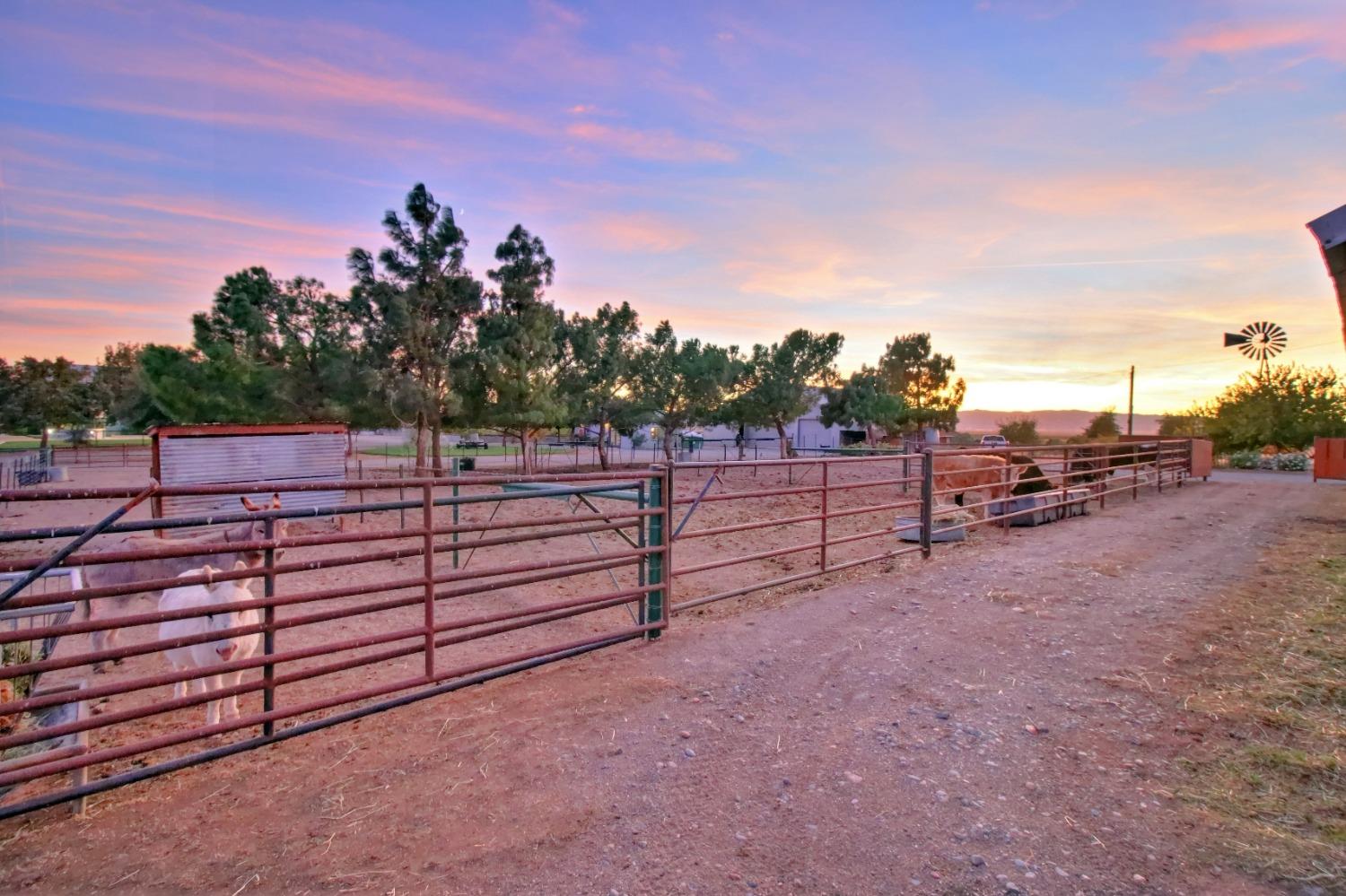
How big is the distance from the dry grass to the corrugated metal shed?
14.8 metres

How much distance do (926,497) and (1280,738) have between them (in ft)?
15.5

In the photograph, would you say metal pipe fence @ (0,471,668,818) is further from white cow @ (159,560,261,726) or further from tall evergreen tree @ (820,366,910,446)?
tall evergreen tree @ (820,366,910,446)

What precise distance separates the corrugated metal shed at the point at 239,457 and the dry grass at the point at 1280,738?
1479 centimetres

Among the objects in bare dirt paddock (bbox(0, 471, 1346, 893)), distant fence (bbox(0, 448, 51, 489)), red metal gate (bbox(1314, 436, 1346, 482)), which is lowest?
distant fence (bbox(0, 448, 51, 489))

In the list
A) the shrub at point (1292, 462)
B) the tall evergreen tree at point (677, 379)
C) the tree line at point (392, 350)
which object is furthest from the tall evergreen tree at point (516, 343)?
the shrub at point (1292, 462)

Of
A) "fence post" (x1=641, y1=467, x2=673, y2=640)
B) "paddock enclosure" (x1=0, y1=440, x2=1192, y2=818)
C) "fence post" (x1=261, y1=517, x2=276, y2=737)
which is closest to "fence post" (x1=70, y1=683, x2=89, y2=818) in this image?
"paddock enclosure" (x1=0, y1=440, x2=1192, y2=818)

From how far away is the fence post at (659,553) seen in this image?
514 centimetres

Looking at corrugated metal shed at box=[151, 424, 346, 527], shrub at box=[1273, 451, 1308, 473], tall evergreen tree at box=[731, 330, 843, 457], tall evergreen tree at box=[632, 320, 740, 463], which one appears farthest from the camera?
tall evergreen tree at box=[731, 330, 843, 457]

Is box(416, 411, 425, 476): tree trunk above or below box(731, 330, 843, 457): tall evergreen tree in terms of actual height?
below

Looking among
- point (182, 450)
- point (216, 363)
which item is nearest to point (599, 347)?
point (216, 363)

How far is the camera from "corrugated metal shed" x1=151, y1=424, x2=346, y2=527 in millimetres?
14398

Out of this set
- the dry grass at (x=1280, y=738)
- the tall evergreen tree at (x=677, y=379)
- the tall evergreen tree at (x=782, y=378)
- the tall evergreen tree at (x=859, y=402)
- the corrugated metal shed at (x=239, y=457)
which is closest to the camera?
the dry grass at (x=1280, y=738)

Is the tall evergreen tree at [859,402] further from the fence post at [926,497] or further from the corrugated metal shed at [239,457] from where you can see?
the fence post at [926,497]

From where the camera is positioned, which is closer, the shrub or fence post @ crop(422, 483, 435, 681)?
fence post @ crop(422, 483, 435, 681)
